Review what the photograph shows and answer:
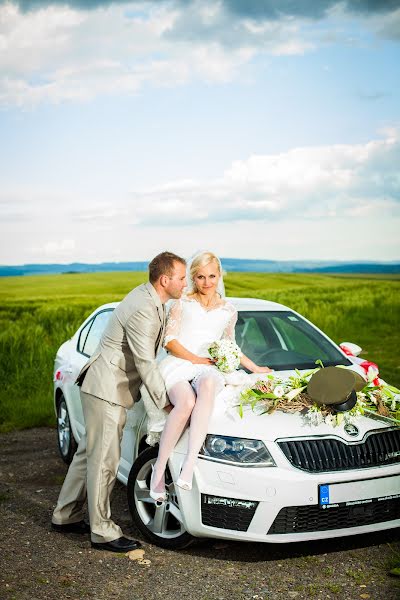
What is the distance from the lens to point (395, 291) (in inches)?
1069

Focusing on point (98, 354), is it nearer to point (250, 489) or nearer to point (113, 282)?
point (250, 489)

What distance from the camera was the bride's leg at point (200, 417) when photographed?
504 centimetres

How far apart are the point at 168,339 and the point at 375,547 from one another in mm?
2047

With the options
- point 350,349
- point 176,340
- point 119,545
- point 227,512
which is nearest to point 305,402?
point 227,512

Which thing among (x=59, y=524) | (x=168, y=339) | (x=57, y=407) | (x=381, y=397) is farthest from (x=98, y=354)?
(x=57, y=407)

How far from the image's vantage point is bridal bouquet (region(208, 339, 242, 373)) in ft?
18.2

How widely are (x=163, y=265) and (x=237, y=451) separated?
139 cm

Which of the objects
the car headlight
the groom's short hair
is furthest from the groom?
the car headlight

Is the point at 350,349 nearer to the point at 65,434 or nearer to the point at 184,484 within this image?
the point at 184,484

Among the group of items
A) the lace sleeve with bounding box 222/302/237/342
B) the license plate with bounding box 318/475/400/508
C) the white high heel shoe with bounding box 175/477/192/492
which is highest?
the lace sleeve with bounding box 222/302/237/342

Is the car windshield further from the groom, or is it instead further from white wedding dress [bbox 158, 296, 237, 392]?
the groom

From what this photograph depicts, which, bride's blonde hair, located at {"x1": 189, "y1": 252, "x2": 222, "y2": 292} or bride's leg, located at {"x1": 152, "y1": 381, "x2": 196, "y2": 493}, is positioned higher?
bride's blonde hair, located at {"x1": 189, "y1": 252, "x2": 222, "y2": 292}

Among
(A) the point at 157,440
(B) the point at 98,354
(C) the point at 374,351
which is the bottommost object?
(C) the point at 374,351

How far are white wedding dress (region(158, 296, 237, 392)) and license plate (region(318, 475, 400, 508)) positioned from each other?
1.17 m
